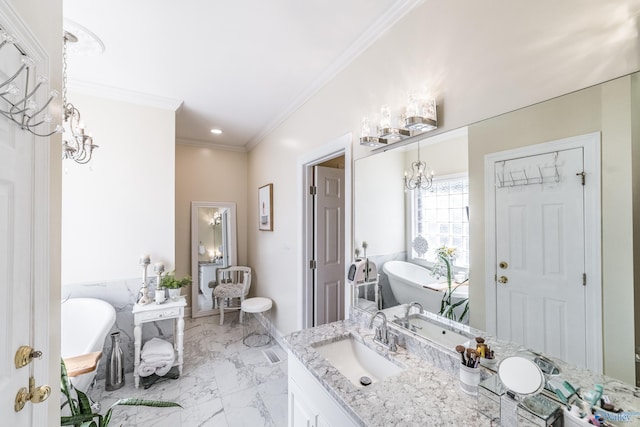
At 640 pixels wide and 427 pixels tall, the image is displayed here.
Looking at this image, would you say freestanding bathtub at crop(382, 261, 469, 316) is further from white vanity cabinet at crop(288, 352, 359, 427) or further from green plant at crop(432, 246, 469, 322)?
white vanity cabinet at crop(288, 352, 359, 427)

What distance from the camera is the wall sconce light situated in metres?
1.29

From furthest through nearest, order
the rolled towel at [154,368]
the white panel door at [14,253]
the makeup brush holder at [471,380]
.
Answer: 1. the rolled towel at [154,368]
2. the makeup brush holder at [471,380]
3. the white panel door at [14,253]

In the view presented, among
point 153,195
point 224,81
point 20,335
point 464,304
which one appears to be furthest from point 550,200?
point 153,195

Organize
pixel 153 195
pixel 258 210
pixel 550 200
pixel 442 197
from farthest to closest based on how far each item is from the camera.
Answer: pixel 258 210 < pixel 153 195 < pixel 442 197 < pixel 550 200

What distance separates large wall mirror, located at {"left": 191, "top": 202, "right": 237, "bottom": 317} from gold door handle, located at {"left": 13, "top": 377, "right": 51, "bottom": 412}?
3.35 metres

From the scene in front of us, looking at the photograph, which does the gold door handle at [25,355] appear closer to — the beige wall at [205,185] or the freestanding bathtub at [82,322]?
the freestanding bathtub at [82,322]

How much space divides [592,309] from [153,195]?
324 centimetres

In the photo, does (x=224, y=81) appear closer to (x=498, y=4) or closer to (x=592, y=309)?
(x=498, y=4)

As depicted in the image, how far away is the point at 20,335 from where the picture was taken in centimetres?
79

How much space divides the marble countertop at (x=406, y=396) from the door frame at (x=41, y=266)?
946 millimetres

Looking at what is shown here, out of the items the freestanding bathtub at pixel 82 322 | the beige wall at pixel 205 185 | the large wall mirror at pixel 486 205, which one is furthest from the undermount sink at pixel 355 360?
the beige wall at pixel 205 185

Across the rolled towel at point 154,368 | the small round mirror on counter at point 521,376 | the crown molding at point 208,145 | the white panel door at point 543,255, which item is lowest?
the rolled towel at point 154,368

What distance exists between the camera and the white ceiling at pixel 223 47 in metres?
1.53

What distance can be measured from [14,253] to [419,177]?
63.6 inches
